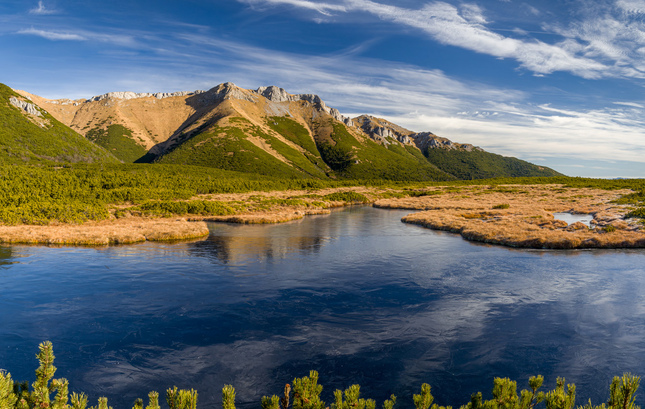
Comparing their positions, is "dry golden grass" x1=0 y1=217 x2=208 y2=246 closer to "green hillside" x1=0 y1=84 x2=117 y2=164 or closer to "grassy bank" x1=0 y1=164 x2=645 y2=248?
"grassy bank" x1=0 y1=164 x2=645 y2=248

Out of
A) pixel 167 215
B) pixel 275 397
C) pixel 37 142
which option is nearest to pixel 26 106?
pixel 37 142

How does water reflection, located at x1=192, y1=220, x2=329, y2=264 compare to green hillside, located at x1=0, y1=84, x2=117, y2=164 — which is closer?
water reflection, located at x1=192, y1=220, x2=329, y2=264

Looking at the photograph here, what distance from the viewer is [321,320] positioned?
727 inches

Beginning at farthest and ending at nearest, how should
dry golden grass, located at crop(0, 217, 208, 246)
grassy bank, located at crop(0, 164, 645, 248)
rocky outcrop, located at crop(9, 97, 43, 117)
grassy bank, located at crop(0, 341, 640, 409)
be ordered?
rocky outcrop, located at crop(9, 97, 43, 117) → grassy bank, located at crop(0, 164, 645, 248) → dry golden grass, located at crop(0, 217, 208, 246) → grassy bank, located at crop(0, 341, 640, 409)

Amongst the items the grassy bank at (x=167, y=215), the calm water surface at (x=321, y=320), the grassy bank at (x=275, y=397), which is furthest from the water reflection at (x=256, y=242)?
the grassy bank at (x=275, y=397)

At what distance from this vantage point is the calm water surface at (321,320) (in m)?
13.6

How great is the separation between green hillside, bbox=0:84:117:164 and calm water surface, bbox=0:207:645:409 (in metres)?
117

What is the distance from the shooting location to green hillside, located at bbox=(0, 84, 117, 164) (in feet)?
401

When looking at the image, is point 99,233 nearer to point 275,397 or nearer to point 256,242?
point 256,242

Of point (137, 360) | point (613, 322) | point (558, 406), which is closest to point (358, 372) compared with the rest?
point (558, 406)

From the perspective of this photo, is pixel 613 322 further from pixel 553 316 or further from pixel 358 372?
pixel 358 372

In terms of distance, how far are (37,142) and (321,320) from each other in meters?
164

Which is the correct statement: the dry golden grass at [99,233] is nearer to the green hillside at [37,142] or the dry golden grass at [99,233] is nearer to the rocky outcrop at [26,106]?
the green hillside at [37,142]

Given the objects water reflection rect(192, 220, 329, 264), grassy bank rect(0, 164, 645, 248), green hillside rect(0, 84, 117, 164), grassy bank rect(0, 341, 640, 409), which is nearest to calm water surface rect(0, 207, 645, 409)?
water reflection rect(192, 220, 329, 264)
